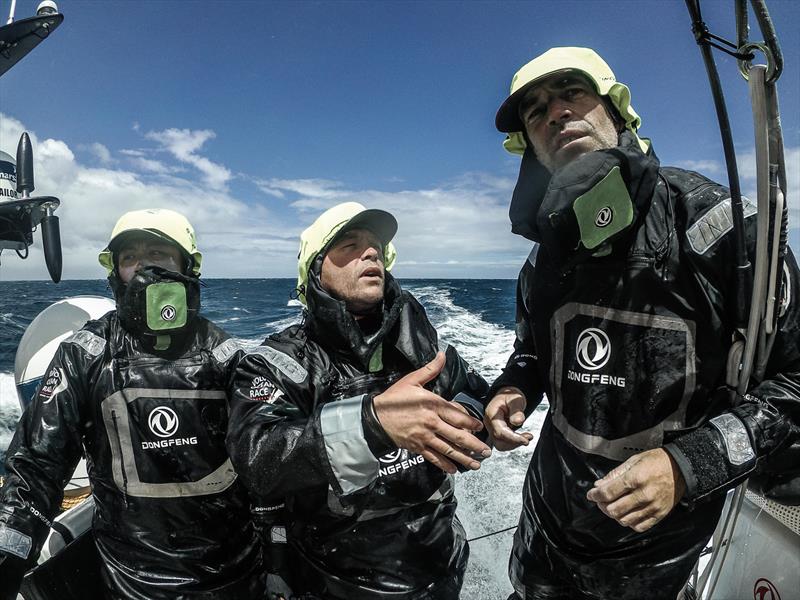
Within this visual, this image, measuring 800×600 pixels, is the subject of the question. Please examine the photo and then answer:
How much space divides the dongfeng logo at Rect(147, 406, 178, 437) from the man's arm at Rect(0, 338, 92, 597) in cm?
35

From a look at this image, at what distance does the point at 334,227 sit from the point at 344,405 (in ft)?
3.45

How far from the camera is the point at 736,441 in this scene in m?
1.19

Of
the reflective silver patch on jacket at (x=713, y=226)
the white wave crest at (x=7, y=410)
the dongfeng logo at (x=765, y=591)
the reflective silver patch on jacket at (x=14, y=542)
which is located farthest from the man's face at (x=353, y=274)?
the white wave crest at (x=7, y=410)

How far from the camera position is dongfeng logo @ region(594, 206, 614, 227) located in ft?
4.46

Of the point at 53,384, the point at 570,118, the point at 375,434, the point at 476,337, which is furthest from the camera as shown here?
the point at 476,337

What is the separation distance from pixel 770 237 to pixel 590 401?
0.73 meters

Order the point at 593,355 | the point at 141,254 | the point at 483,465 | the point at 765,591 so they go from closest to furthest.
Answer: the point at 593,355 < the point at 765,591 < the point at 141,254 < the point at 483,465

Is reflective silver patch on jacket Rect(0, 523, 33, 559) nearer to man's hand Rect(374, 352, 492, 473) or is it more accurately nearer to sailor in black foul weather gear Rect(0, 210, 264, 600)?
sailor in black foul weather gear Rect(0, 210, 264, 600)

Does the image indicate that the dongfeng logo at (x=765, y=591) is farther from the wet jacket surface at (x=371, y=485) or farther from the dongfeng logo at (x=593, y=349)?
the dongfeng logo at (x=593, y=349)

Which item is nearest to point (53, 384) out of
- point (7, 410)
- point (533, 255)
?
point (533, 255)

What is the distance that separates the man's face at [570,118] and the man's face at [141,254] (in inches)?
75.5

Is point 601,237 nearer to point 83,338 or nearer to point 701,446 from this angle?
point 701,446

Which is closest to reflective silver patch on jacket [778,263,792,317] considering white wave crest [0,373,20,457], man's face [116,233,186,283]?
man's face [116,233,186,283]

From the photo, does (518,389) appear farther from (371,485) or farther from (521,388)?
(371,485)
